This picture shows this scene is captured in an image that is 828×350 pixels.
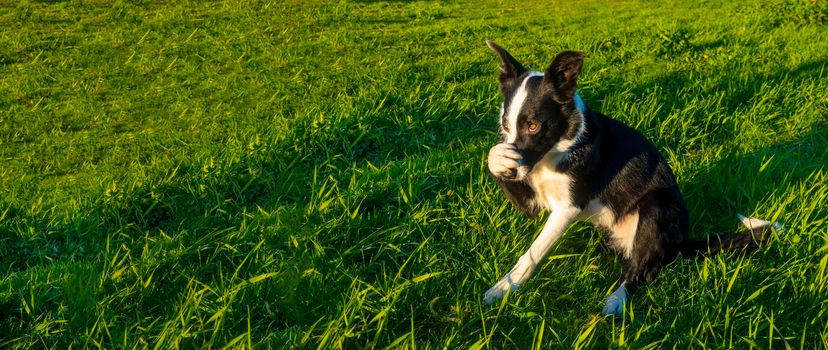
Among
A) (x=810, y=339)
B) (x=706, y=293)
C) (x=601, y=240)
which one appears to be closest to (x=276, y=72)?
(x=601, y=240)

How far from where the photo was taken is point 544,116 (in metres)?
3.61

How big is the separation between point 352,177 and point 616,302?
1706 mm

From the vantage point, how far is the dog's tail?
12.4ft

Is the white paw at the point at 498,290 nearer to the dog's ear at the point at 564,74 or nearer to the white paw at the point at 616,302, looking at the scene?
the white paw at the point at 616,302

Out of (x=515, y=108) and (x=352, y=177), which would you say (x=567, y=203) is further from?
(x=352, y=177)

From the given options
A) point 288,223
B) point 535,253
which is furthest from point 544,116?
point 288,223

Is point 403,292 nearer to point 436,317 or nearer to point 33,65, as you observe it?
point 436,317

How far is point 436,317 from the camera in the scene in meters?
3.46

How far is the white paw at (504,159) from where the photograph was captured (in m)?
3.53

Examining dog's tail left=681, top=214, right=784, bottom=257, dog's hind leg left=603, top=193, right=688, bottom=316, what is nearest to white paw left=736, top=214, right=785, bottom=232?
dog's tail left=681, top=214, right=784, bottom=257

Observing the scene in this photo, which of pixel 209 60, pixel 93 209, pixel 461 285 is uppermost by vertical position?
pixel 461 285

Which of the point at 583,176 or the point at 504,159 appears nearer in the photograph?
the point at 504,159

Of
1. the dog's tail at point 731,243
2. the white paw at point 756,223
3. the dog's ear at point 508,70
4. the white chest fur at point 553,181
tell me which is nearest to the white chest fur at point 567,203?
the white chest fur at point 553,181

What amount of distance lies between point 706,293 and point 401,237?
1455mm
